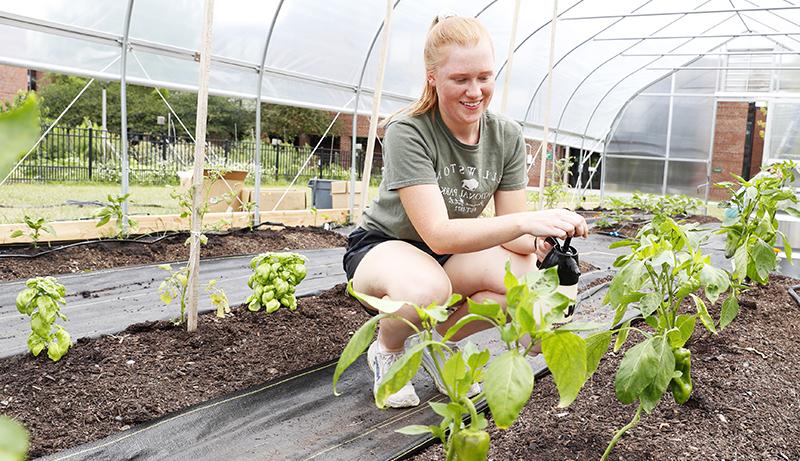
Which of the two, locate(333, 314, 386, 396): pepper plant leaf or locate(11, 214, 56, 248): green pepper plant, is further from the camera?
locate(11, 214, 56, 248): green pepper plant

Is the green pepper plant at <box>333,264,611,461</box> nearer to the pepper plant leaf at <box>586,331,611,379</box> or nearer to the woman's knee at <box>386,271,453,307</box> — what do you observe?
the pepper plant leaf at <box>586,331,611,379</box>

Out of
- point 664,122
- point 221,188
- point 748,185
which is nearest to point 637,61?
point 664,122

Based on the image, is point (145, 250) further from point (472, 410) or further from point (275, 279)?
point (472, 410)

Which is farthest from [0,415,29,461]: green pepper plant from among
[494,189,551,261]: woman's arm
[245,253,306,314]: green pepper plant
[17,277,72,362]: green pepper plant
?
[245,253,306,314]: green pepper plant

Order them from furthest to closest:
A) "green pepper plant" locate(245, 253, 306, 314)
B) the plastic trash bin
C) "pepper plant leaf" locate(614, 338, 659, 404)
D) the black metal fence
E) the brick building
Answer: the brick building < the black metal fence < the plastic trash bin < "green pepper plant" locate(245, 253, 306, 314) < "pepper plant leaf" locate(614, 338, 659, 404)

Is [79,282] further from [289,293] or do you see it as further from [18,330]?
[289,293]

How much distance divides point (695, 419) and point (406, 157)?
116cm

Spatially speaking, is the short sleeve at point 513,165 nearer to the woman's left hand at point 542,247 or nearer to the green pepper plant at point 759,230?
the woman's left hand at point 542,247

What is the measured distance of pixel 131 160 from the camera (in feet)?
48.6

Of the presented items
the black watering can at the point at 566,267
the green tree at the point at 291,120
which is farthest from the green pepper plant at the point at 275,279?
the green tree at the point at 291,120

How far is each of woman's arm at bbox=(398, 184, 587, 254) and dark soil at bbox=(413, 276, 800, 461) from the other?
1.84 feet

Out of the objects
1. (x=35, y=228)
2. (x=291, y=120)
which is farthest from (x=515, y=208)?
(x=291, y=120)

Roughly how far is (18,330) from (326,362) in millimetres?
1410

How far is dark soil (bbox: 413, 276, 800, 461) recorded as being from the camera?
1695 mm
